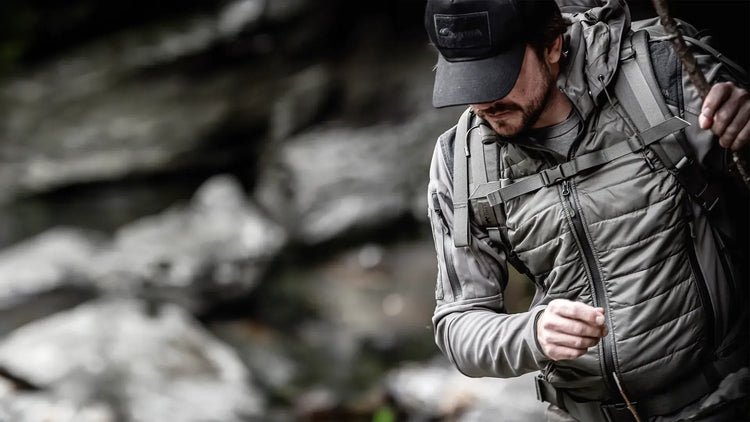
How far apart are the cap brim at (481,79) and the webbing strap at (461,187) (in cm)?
29

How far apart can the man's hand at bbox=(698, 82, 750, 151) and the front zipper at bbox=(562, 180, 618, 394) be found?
51 centimetres

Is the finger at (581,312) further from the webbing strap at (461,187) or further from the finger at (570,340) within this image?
the webbing strap at (461,187)

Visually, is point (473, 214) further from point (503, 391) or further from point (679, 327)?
point (503, 391)

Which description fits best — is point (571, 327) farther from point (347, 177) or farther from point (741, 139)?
point (347, 177)

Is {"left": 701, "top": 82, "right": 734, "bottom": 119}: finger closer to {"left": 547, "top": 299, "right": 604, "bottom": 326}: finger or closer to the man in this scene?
the man

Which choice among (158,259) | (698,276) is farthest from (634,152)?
(158,259)

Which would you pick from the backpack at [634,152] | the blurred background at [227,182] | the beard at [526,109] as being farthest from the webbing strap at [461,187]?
the blurred background at [227,182]

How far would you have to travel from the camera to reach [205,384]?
7.97m

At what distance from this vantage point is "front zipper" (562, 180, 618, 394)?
8.80 feet

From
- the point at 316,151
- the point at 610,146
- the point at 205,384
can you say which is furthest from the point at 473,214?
the point at 316,151

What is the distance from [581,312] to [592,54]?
0.90 m

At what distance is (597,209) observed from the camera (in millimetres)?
2660

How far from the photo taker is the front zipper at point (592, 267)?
8.80 ft

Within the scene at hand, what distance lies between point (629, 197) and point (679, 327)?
436 mm
